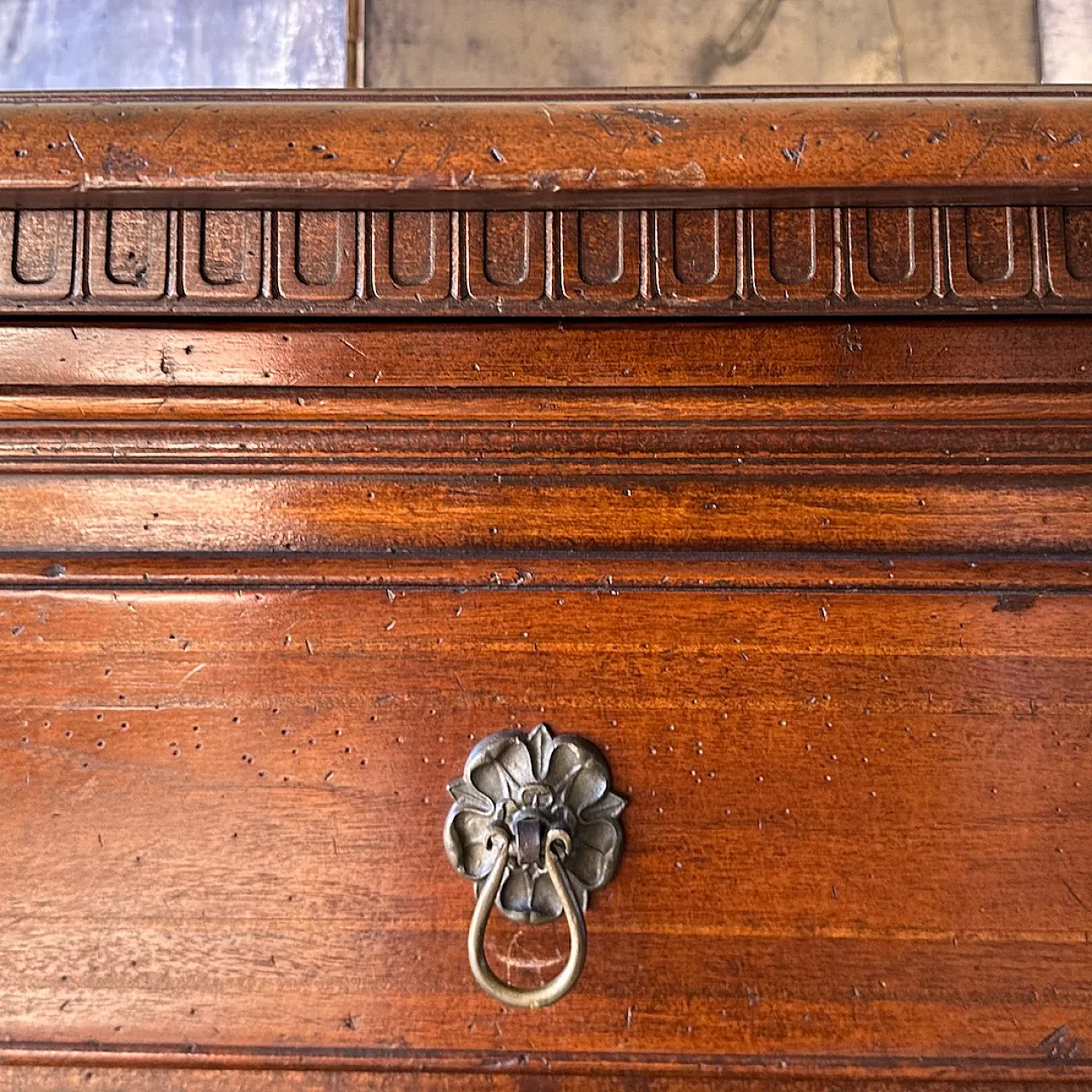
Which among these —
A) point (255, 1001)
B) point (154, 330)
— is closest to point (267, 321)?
point (154, 330)

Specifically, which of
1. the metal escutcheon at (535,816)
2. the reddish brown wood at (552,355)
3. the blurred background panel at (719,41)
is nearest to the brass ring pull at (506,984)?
the metal escutcheon at (535,816)

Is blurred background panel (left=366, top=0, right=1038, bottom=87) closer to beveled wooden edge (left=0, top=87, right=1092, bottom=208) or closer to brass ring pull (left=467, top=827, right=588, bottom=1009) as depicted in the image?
beveled wooden edge (left=0, top=87, right=1092, bottom=208)

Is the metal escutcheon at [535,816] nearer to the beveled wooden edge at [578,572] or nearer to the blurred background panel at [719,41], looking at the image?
the beveled wooden edge at [578,572]

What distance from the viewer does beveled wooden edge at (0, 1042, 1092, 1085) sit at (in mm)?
339

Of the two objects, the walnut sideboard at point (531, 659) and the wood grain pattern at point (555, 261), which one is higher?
the wood grain pattern at point (555, 261)

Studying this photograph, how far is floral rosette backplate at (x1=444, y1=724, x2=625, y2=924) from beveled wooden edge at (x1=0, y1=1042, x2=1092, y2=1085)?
6 centimetres

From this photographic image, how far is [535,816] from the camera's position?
0.33m

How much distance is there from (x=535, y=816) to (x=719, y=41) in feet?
2.34

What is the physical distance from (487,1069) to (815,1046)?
0.41ft

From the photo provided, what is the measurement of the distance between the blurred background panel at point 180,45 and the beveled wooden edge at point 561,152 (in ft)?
1.77

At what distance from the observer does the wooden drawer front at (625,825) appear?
343mm

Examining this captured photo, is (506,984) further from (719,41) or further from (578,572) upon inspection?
(719,41)

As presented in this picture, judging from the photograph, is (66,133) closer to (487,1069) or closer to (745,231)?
(745,231)

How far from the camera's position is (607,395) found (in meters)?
0.35
